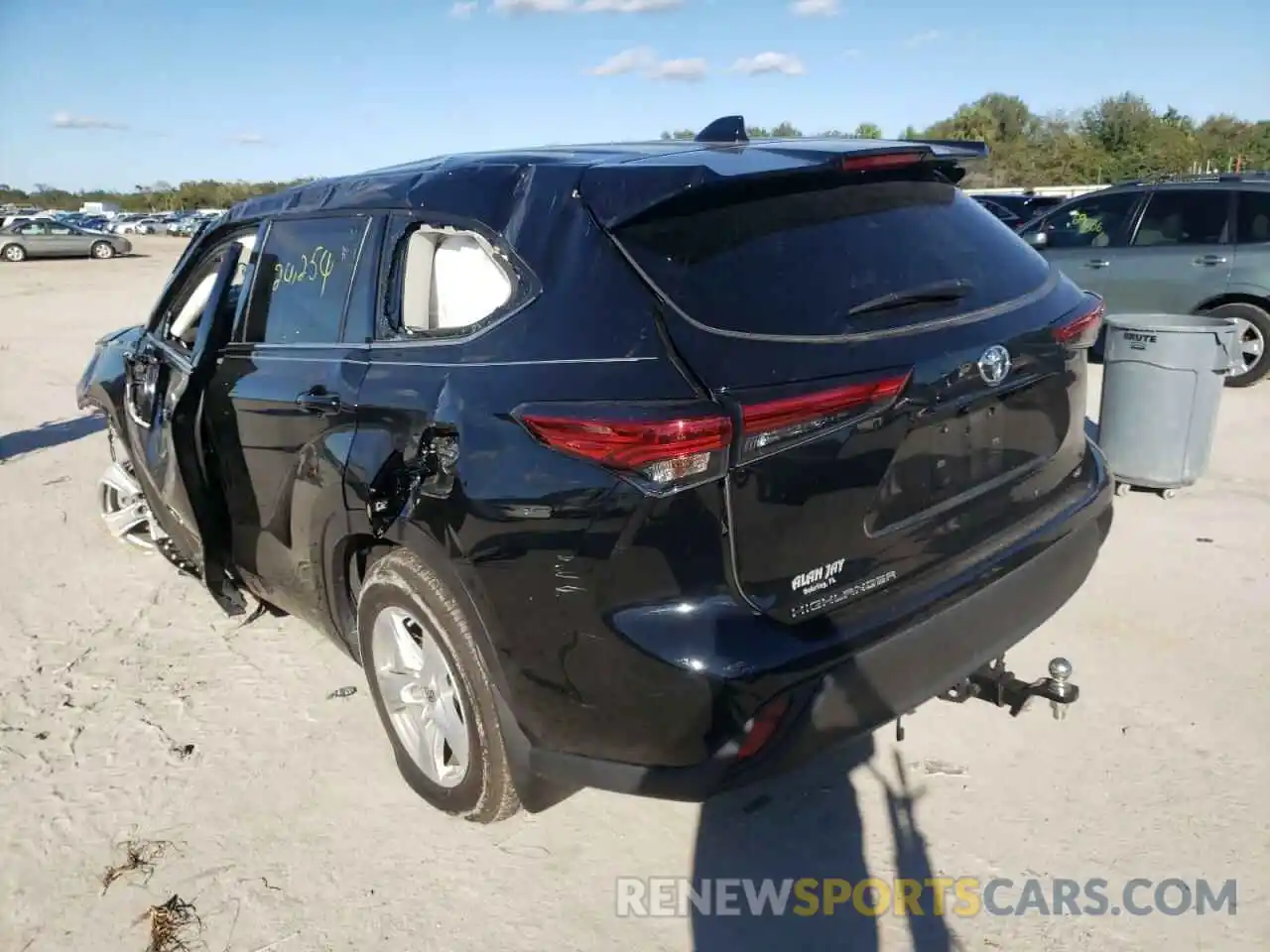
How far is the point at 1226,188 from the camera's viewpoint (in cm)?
851

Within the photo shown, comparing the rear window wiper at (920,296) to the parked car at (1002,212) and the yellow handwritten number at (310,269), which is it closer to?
the yellow handwritten number at (310,269)

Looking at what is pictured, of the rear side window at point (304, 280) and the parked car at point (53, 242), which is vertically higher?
the rear side window at point (304, 280)

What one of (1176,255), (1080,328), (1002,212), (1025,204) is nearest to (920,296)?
(1080,328)

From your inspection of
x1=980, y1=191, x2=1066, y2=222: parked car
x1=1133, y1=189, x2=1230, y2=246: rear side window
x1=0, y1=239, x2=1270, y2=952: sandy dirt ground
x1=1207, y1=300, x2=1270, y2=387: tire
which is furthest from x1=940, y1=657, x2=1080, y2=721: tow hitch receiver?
x1=980, y1=191, x2=1066, y2=222: parked car

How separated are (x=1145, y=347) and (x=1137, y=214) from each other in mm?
4597

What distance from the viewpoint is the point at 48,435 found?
326 inches

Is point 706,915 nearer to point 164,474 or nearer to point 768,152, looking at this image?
point 768,152

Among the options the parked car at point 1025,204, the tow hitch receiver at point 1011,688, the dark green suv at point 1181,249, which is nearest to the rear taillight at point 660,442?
Result: the tow hitch receiver at point 1011,688

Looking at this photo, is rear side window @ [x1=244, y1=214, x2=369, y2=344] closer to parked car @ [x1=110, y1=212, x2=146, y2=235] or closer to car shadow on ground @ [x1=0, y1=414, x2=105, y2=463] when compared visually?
car shadow on ground @ [x1=0, y1=414, x2=105, y2=463]

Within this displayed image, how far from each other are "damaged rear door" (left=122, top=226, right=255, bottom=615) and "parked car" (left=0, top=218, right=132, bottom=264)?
35757 mm

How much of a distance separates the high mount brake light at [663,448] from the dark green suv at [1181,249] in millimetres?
7567

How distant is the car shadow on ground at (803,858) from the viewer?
2.43 metres

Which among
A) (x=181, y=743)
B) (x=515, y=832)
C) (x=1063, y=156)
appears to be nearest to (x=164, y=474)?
(x=181, y=743)

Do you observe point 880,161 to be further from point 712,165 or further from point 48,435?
point 48,435
